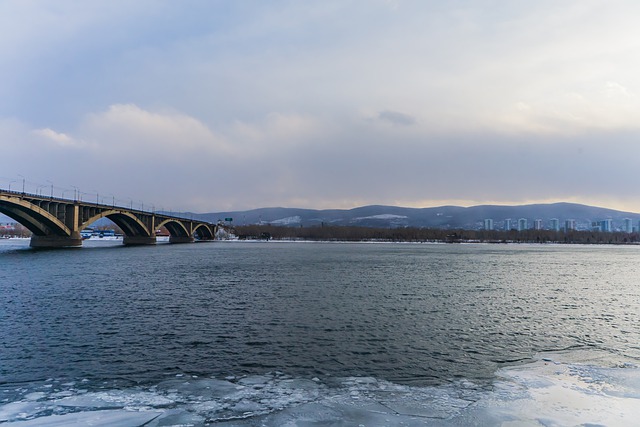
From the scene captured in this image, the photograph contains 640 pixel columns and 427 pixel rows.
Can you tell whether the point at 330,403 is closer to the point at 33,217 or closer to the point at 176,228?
the point at 33,217

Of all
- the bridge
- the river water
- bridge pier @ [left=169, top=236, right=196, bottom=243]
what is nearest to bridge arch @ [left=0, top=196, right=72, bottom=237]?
the bridge

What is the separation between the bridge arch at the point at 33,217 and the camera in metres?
78.7

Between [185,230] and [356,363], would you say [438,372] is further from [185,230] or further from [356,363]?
[185,230]

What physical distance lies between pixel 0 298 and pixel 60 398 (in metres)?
22.2

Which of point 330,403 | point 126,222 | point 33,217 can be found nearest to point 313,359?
point 330,403

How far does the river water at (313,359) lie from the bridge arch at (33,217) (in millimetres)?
57109

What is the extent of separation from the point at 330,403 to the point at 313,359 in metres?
4.45

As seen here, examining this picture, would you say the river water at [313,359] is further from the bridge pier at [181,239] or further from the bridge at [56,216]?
the bridge pier at [181,239]

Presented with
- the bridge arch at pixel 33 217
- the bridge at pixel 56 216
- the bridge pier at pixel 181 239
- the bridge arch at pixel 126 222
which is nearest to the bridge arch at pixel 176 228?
the bridge pier at pixel 181 239

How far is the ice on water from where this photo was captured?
10.2 meters

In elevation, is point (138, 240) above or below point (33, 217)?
below

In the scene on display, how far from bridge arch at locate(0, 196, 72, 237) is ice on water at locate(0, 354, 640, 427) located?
3092 inches

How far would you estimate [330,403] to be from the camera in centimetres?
1138

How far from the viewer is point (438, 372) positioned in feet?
47.3
